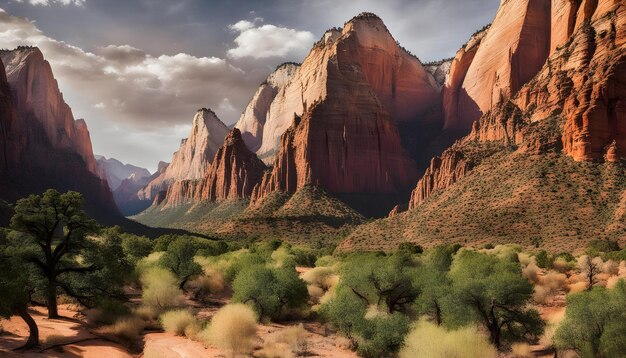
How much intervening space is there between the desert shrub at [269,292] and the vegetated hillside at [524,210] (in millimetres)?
41002

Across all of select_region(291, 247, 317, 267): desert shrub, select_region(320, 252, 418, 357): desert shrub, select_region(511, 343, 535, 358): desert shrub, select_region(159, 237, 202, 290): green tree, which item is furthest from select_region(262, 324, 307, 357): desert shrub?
select_region(291, 247, 317, 267): desert shrub

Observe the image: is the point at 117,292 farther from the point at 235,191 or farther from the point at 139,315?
the point at 235,191

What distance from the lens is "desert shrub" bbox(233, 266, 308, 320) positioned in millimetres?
30062

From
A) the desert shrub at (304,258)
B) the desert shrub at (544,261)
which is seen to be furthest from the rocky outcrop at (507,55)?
the desert shrub at (544,261)

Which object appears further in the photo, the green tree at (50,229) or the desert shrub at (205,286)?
the desert shrub at (205,286)

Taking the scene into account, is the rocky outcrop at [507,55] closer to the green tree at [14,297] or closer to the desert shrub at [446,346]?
the desert shrub at [446,346]

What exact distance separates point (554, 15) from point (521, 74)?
18429 mm

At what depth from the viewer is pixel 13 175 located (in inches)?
4894

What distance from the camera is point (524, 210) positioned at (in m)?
67.1

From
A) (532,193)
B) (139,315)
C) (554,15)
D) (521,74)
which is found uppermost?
(554,15)

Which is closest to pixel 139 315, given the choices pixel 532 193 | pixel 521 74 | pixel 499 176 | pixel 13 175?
pixel 532 193

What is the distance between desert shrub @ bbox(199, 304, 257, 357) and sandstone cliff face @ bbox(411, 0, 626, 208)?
69.6 metres

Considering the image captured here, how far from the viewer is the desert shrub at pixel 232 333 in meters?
22.2

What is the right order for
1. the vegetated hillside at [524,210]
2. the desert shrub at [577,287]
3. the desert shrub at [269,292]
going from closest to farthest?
the desert shrub at [269,292] → the desert shrub at [577,287] → the vegetated hillside at [524,210]
